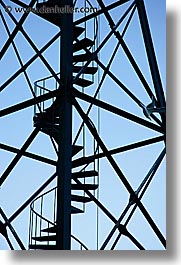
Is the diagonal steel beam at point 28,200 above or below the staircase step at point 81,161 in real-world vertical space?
below

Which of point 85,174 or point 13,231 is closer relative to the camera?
point 85,174

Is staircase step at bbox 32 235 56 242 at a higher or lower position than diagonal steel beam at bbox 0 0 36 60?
lower

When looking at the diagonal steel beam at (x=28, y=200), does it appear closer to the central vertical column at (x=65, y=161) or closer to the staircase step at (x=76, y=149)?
the staircase step at (x=76, y=149)

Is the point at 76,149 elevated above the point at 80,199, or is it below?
above

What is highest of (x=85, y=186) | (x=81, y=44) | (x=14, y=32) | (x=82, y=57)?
(x=14, y=32)

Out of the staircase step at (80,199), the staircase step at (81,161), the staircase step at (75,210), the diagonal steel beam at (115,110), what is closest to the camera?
the diagonal steel beam at (115,110)

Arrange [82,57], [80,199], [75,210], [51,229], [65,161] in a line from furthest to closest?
[82,57]
[80,199]
[75,210]
[51,229]
[65,161]

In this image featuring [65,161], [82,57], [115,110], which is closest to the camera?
[115,110]

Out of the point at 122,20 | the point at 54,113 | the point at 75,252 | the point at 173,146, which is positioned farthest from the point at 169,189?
the point at 122,20

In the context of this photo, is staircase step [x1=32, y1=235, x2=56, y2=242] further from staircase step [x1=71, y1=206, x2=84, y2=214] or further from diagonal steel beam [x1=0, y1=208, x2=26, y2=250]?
staircase step [x1=71, y1=206, x2=84, y2=214]

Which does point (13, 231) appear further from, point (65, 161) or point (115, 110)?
point (115, 110)

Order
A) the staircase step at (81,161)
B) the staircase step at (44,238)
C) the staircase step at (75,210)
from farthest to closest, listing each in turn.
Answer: the staircase step at (81,161)
the staircase step at (75,210)
the staircase step at (44,238)

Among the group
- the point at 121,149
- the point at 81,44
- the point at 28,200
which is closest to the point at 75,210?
the point at 28,200

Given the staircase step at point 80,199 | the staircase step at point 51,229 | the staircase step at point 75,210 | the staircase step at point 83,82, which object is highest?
the staircase step at point 83,82
